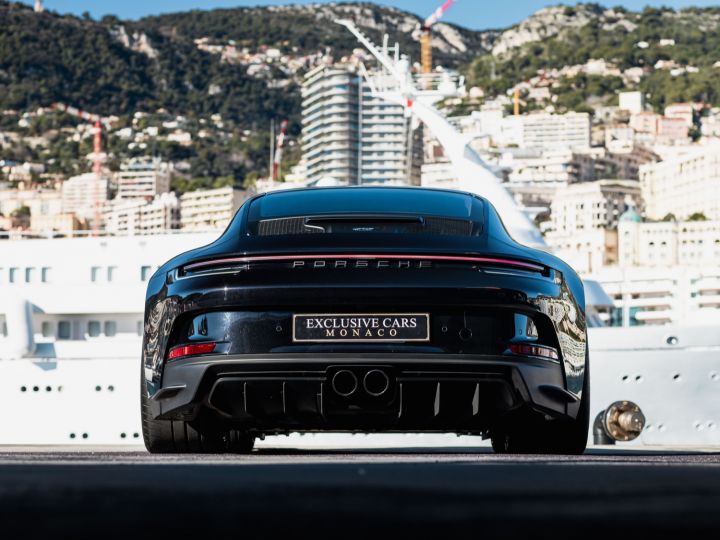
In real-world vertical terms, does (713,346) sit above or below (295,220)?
below

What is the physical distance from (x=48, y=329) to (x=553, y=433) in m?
18.9

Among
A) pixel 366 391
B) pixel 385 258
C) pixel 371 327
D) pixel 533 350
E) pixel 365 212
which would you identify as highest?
pixel 365 212

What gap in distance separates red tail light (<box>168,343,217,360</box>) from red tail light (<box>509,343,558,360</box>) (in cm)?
132

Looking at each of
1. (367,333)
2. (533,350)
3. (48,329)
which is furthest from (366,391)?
(48,329)

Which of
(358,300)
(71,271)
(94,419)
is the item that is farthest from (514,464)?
(71,271)

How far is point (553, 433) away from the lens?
241 inches

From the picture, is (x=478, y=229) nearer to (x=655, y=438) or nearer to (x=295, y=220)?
(x=295, y=220)

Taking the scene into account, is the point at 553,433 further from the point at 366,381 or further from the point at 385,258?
the point at 385,258

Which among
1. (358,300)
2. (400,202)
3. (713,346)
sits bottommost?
(713,346)

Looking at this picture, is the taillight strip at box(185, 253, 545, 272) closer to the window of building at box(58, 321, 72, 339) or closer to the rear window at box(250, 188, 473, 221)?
the rear window at box(250, 188, 473, 221)

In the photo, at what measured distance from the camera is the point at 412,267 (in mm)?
5523

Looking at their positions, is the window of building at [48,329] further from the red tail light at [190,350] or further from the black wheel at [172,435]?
the red tail light at [190,350]

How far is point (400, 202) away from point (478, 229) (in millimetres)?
526

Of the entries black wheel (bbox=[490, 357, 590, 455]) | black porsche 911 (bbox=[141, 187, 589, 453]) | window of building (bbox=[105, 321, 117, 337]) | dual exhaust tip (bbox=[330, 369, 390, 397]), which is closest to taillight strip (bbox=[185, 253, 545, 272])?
black porsche 911 (bbox=[141, 187, 589, 453])
